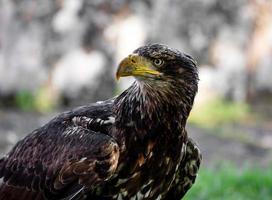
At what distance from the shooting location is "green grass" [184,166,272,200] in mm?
9219

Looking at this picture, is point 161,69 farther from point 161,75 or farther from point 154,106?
point 154,106

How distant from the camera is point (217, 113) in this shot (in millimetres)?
15281

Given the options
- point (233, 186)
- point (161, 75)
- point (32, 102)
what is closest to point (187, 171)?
point (161, 75)

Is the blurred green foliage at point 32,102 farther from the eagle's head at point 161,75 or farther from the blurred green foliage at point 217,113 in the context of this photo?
the eagle's head at point 161,75

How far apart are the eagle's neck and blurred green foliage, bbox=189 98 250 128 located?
7755 millimetres

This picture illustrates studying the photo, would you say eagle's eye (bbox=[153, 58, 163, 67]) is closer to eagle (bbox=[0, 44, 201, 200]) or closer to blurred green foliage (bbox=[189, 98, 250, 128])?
eagle (bbox=[0, 44, 201, 200])

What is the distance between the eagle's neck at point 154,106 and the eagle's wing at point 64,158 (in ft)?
0.55

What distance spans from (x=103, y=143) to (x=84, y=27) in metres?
8.19

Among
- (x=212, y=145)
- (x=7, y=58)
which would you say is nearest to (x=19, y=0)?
(x=7, y=58)

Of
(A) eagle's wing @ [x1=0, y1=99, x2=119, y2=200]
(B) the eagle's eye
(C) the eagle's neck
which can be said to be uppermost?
(B) the eagle's eye

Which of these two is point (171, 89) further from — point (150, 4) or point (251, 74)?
point (251, 74)

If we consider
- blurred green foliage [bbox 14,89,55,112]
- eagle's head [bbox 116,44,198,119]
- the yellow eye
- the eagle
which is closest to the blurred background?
→ blurred green foliage [bbox 14,89,55,112]

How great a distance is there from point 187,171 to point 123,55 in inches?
300

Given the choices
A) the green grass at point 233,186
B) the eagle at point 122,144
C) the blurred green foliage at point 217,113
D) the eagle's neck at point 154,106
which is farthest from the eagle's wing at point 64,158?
the blurred green foliage at point 217,113
